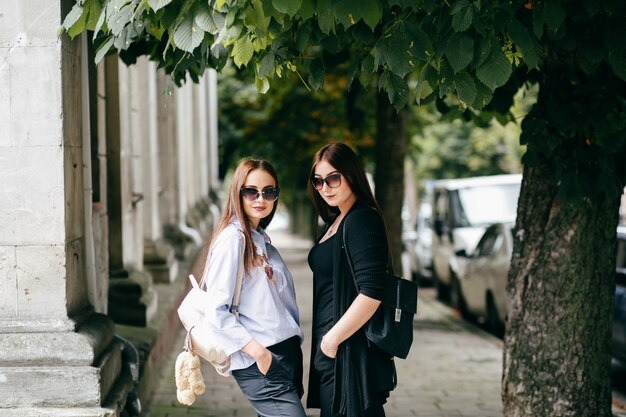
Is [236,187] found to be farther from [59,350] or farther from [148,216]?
[148,216]

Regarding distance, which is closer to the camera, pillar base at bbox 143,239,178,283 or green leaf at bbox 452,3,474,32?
green leaf at bbox 452,3,474,32

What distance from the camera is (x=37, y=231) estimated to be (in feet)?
18.1

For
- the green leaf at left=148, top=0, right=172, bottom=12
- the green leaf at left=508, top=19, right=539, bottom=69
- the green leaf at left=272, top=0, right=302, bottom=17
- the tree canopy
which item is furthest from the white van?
the green leaf at left=272, top=0, right=302, bottom=17

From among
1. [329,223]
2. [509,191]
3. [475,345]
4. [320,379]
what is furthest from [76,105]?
[509,191]

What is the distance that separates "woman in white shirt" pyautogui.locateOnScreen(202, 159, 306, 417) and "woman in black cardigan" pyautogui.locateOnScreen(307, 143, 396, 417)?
0.13 metres

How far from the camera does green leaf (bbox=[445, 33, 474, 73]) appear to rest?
14.3 feet

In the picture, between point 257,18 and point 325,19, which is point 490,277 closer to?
point 325,19

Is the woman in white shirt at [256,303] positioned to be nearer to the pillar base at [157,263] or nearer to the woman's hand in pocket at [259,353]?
the woman's hand in pocket at [259,353]

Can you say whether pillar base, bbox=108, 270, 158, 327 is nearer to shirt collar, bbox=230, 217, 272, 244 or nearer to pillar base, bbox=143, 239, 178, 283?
pillar base, bbox=143, 239, 178, 283

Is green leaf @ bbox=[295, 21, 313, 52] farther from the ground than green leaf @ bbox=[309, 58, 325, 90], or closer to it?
farther from the ground

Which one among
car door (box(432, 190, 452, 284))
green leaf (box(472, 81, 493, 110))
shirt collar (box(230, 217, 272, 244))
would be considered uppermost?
green leaf (box(472, 81, 493, 110))

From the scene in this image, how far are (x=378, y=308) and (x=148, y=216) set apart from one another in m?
7.71

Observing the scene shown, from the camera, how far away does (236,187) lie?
4.62 m

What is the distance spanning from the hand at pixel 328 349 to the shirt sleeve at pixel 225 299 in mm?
321
